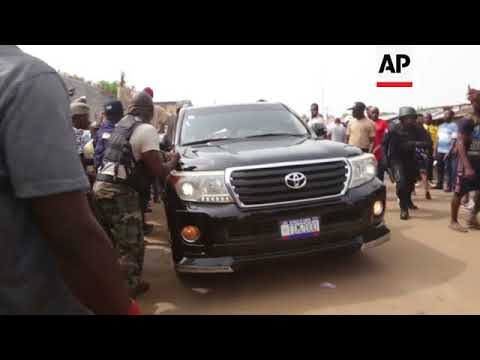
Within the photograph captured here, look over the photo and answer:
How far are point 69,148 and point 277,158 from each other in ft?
9.27

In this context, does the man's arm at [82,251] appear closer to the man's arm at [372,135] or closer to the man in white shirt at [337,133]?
the man's arm at [372,135]

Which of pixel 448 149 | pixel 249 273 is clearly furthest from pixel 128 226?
pixel 448 149

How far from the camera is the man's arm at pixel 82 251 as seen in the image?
100 centimetres

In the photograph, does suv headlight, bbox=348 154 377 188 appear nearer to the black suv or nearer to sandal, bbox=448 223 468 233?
the black suv

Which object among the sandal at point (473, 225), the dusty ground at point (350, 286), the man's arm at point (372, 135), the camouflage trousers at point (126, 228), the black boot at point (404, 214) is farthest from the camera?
the man's arm at point (372, 135)

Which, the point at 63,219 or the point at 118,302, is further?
the point at 118,302

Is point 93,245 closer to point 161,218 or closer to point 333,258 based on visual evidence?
point 333,258

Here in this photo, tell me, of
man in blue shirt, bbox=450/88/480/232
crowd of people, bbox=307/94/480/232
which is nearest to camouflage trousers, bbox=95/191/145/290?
crowd of people, bbox=307/94/480/232

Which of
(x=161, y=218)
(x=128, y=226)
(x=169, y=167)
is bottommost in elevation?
(x=161, y=218)

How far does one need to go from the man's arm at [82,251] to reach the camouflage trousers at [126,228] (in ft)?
9.28

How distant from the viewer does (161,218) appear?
808cm

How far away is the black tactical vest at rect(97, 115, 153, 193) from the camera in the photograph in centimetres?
374

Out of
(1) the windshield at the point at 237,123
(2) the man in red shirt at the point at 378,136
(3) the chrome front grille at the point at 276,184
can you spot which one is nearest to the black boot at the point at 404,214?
(2) the man in red shirt at the point at 378,136

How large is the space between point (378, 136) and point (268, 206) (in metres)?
5.75
